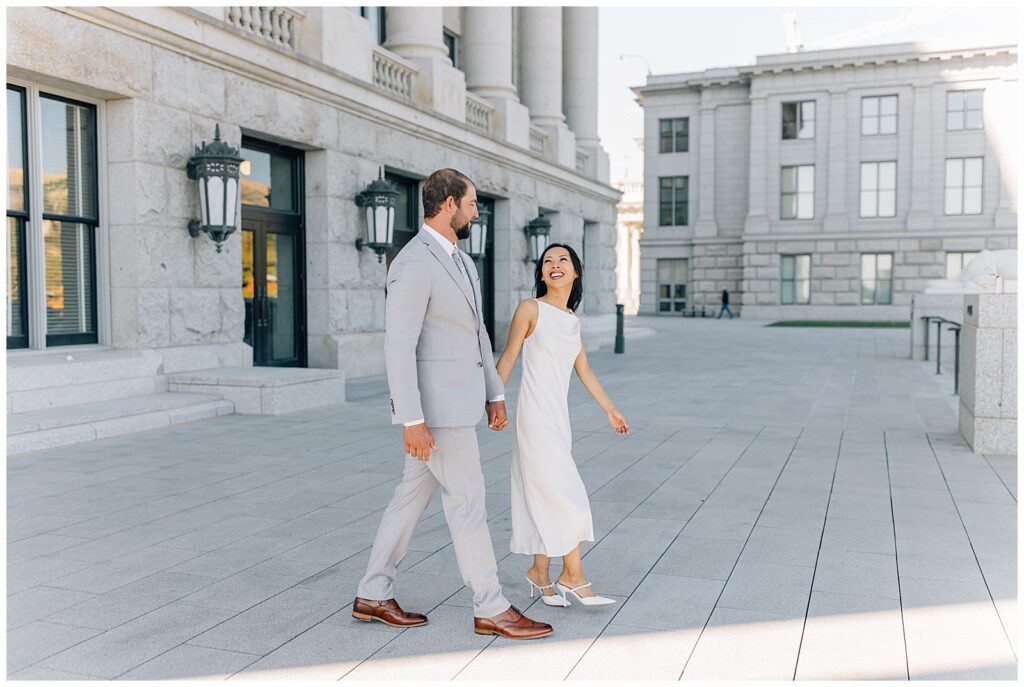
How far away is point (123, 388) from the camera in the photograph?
10.3 meters

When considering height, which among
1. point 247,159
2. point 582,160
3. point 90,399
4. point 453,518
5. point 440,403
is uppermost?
point 582,160

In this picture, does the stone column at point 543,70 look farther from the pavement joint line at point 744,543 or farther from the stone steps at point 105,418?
the pavement joint line at point 744,543

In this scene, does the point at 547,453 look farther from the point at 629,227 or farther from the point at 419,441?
the point at 629,227

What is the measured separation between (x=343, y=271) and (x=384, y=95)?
3.01m

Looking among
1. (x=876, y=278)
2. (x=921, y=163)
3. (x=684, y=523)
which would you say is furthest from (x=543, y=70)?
(x=921, y=163)

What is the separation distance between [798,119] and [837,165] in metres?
3.00

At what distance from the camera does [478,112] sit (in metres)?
20.0

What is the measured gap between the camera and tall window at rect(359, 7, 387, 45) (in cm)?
1808

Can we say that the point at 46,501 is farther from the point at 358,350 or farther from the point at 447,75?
the point at 447,75

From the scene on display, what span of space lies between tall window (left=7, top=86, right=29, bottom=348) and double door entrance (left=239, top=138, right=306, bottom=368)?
3.61 metres

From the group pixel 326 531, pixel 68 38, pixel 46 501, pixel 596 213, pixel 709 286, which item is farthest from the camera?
pixel 709 286

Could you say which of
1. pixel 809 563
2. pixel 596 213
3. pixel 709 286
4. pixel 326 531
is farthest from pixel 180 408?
pixel 709 286

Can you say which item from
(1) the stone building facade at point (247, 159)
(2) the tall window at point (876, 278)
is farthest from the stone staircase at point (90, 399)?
(2) the tall window at point (876, 278)

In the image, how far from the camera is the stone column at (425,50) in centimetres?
1730
